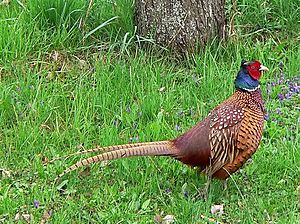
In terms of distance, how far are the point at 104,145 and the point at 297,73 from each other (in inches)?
66.6

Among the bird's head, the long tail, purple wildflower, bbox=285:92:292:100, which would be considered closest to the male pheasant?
the long tail

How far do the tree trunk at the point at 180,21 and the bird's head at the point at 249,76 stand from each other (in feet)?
4.21

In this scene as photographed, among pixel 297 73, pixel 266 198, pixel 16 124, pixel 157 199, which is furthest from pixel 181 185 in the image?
pixel 297 73

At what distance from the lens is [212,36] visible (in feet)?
18.2

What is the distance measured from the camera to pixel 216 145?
4098 millimetres

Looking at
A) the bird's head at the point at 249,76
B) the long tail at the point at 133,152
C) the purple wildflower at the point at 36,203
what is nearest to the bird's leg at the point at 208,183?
the long tail at the point at 133,152

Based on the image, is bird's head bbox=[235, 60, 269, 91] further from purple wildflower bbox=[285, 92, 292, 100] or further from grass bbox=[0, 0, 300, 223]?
purple wildflower bbox=[285, 92, 292, 100]

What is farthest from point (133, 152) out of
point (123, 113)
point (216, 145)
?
point (123, 113)

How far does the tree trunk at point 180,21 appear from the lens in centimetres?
545

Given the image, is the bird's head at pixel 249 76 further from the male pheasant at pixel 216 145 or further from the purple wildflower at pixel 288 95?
the purple wildflower at pixel 288 95

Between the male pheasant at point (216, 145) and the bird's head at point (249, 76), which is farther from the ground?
the bird's head at point (249, 76)

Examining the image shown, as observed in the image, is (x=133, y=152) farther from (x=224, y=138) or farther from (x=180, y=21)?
(x=180, y=21)

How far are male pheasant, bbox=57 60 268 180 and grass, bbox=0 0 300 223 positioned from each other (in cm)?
20

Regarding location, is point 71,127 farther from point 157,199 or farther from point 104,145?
point 157,199
